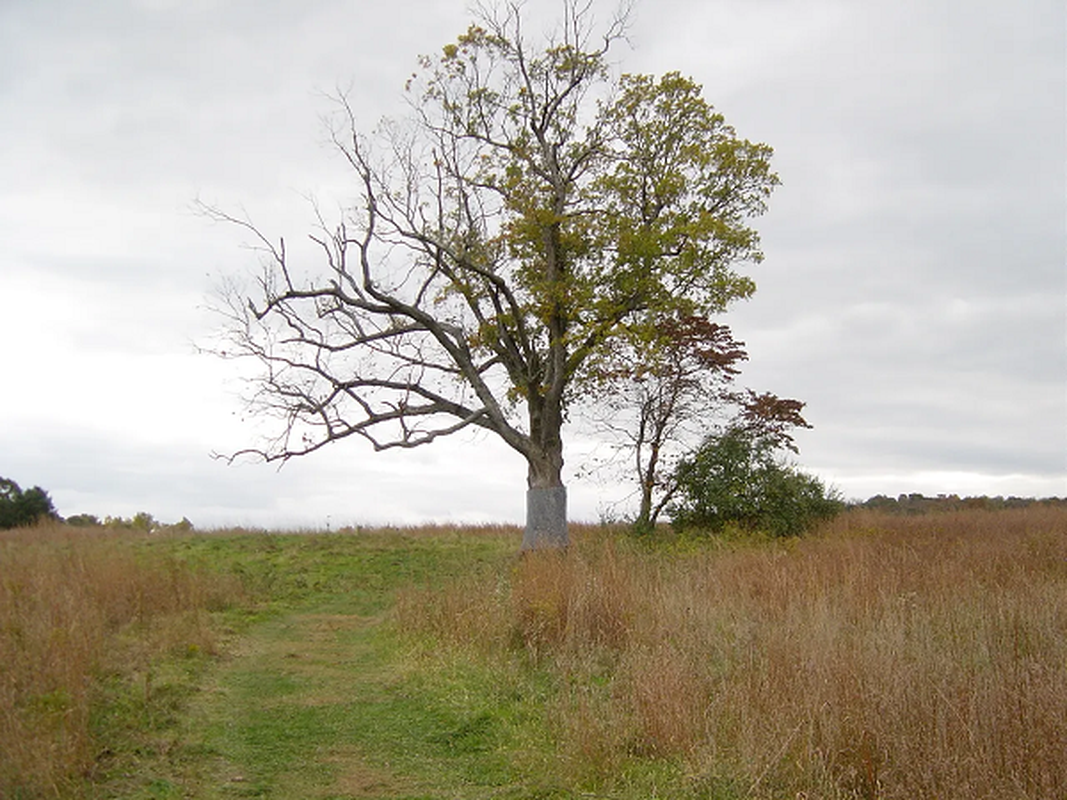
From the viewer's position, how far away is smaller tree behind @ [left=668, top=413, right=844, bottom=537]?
23.3 m

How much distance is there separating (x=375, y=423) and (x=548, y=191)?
7.53 m

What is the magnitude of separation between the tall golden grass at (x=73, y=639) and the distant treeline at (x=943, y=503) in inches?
1019

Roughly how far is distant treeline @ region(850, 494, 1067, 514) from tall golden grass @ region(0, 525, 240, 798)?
84.9 feet

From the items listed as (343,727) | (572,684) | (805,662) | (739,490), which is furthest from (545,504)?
(805,662)

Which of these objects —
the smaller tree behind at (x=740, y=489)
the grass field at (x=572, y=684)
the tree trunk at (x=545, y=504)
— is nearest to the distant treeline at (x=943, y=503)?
the smaller tree behind at (x=740, y=489)

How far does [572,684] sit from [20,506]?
35.5 m

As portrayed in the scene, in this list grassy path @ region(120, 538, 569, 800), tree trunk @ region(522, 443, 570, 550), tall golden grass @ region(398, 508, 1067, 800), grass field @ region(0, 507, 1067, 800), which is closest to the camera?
tall golden grass @ region(398, 508, 1067, 800)

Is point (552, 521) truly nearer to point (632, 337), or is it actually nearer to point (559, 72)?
point (632, 337)

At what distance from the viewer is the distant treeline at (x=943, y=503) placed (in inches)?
1289

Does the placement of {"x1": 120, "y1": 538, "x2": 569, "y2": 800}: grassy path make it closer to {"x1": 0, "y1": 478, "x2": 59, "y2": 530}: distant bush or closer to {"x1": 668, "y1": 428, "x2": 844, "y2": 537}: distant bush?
{"x1": 668, "y1": 428, "x2": 844, "y2": 537}: distant bush

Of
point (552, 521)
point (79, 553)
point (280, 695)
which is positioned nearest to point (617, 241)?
point (552, 521)

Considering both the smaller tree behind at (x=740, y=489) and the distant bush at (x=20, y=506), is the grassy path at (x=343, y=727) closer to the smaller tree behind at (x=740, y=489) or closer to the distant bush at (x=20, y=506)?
the smaller tree behind at (x=740, y=489)

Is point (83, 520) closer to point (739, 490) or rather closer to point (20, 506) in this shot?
point (20, 506)

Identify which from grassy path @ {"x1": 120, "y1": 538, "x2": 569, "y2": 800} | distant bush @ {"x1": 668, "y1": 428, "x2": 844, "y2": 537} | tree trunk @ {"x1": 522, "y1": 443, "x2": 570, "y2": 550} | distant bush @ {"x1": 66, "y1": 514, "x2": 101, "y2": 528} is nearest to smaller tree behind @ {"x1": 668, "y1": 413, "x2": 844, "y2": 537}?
distant bush @ {"x1": 668, "y1": 428, "x2": 844, "y2": 537}
